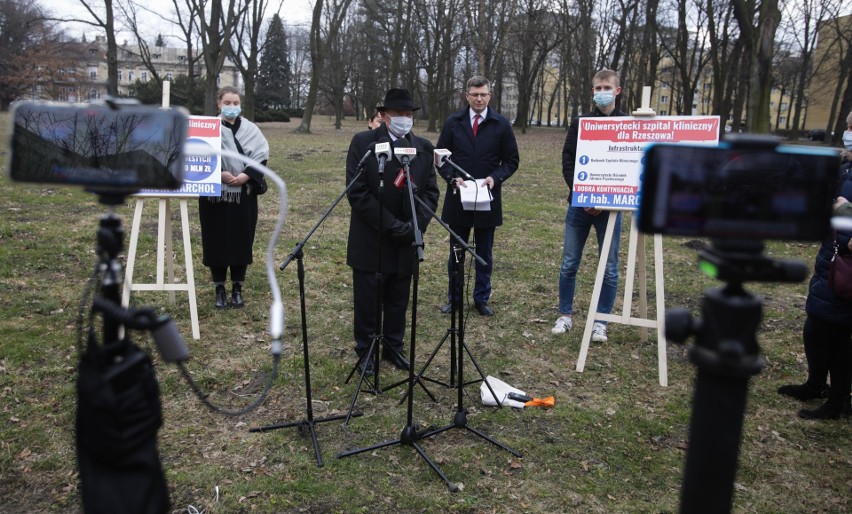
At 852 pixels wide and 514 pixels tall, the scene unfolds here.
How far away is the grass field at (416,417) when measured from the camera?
339 cm

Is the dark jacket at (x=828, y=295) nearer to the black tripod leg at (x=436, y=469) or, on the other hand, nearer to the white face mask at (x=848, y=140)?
the white face mask at (x=848, y=140)

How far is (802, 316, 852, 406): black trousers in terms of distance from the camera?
429cm

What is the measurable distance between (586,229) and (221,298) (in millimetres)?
3621

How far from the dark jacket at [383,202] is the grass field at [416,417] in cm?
93

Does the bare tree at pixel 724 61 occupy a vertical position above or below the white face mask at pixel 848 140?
above

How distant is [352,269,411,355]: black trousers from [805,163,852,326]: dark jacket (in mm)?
2905

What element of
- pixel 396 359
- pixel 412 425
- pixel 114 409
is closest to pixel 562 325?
pixel 396 359

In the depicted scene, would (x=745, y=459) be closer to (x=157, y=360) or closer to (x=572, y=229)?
(x=572, y=229)

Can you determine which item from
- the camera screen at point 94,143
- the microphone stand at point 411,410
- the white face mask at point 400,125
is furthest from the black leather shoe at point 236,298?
the camera screen at point 94,143

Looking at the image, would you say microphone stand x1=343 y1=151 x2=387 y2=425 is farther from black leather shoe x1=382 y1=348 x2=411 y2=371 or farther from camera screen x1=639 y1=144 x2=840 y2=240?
camera screen x1=639 y1=144 x2=840 y2=240

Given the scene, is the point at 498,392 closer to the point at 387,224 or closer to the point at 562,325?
the point at 387,224

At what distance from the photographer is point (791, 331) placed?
617cm

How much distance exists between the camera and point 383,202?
4578mm

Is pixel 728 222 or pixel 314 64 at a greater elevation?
pixel 314 64
